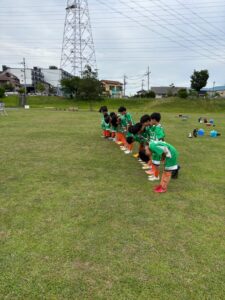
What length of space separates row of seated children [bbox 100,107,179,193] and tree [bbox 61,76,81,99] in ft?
122

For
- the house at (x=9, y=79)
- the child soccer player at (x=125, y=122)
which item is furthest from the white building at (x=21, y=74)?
the child soccer player at (x=125, y=122)

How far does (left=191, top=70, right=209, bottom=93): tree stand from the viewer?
4881 cm

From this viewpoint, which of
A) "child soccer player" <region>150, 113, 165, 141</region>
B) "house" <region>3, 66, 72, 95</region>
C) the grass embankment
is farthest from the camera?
"house" <region>3, 66, 72, 95</region>

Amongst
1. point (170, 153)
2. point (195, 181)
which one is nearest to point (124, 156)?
point (195, 181)

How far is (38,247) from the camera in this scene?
2.83 meters

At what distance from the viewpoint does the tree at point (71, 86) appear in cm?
4539

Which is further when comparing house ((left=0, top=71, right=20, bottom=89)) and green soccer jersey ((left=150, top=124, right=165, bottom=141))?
house ((left=0, top=71, right=20, bottom=89))

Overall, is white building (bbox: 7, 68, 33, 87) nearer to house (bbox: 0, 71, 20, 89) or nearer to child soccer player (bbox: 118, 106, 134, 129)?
house (bbox: 0, 71, 20, 89)

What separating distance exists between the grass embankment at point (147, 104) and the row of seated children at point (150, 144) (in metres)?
26.4

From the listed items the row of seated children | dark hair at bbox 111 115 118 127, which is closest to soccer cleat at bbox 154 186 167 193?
the row of seated children

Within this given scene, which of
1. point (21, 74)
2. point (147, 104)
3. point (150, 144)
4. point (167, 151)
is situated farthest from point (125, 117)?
point (21, 74)

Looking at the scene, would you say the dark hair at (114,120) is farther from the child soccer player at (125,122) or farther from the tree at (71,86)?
the tree at (71,86)

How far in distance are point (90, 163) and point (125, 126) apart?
2162 millimetres

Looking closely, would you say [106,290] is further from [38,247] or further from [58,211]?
[58,211]
